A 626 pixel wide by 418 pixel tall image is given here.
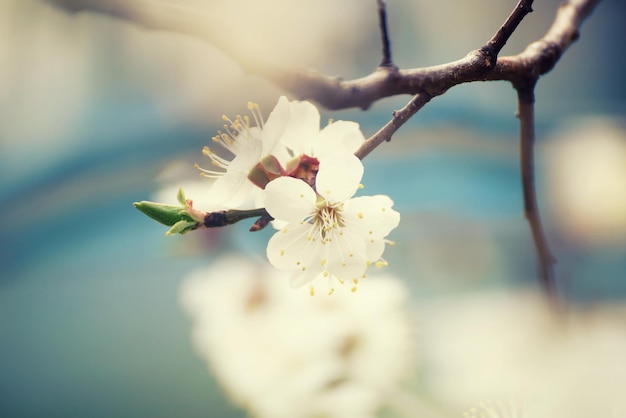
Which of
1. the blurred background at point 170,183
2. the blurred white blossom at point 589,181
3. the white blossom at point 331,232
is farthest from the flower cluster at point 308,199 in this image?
the blurred white blossom at point 589,181

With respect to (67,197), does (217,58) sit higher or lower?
higher

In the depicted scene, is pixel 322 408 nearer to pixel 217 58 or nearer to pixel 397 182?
pixel 397 182

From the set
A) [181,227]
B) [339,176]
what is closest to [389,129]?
[339,176]

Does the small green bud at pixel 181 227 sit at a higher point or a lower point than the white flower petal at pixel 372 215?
lower

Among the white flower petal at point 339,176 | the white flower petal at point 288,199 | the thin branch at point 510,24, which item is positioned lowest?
the white flower petal at point 288,199

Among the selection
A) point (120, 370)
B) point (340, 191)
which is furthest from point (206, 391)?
point (340, 191)

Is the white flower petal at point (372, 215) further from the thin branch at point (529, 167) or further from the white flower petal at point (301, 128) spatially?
the thin branch at point (529, 167)
